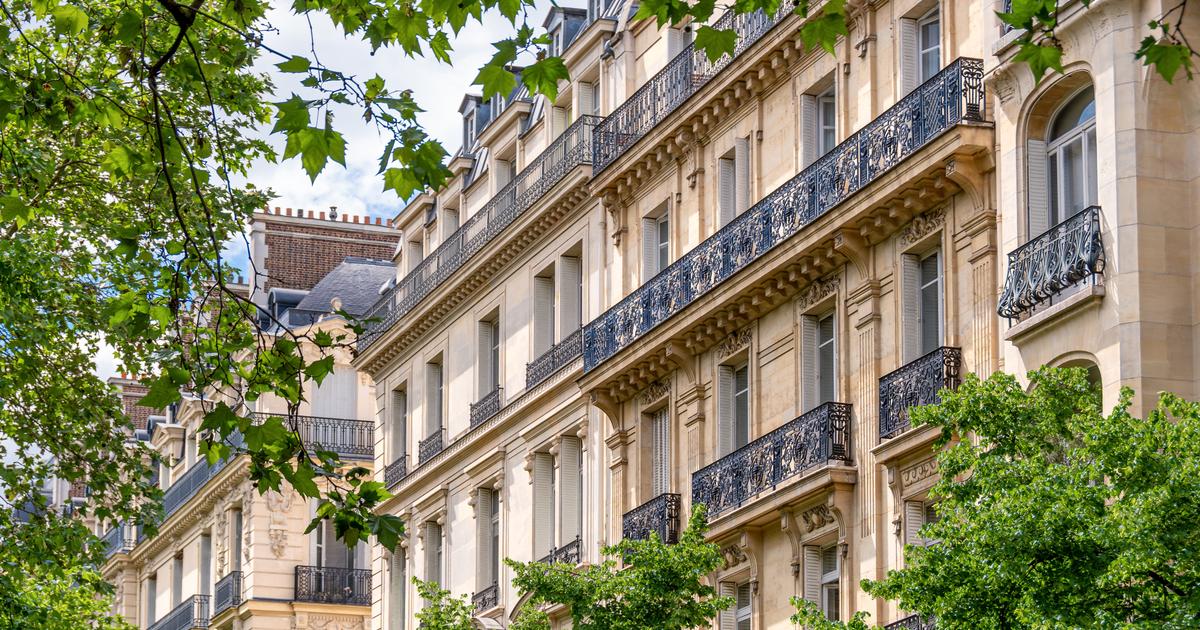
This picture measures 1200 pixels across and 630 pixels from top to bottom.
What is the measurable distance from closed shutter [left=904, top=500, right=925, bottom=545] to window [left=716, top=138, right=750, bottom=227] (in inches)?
267

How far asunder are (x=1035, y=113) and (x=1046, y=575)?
7519 mm

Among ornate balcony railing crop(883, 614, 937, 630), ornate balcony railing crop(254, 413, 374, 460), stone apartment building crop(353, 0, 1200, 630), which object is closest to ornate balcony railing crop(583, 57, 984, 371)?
stone apartment building crop(353, 0, 1200, 630)

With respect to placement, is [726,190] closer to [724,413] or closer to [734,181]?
[734,181]

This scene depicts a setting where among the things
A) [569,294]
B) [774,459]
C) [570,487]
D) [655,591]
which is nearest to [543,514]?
[570,487]

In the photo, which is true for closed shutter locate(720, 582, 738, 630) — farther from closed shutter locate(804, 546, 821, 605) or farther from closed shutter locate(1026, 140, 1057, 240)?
closed shutter locate(1026, 140, 1057, 240)

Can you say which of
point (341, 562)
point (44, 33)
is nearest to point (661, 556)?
point (44, 33)

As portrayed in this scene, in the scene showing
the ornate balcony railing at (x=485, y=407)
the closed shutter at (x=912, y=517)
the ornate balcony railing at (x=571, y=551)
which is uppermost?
the ornate balcony railing at (x=485, y=407)

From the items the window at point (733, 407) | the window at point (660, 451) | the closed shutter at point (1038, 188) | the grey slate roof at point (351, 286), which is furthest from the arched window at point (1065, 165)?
the grey slate roof at point (351, 286)

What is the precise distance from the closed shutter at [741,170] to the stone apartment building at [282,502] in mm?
18141

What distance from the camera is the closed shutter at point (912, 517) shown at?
26.4 m

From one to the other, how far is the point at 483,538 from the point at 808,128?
12667 millimetres

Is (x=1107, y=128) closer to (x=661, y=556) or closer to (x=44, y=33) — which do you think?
(x=661, y=556)

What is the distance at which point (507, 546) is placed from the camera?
39.2m

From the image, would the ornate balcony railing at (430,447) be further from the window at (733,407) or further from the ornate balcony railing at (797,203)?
the window at (733,407)
